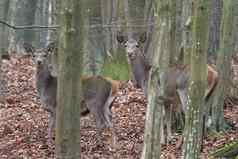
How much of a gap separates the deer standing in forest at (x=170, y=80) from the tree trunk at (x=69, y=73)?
466 cm

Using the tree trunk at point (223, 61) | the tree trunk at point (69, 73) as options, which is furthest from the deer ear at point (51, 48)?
the tree trunk at point (69, 73)

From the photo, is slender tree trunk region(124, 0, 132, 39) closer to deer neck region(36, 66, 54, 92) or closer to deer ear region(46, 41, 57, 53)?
deer ear region(46, 41, 57, 53)

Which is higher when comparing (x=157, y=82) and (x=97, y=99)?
(x=157, y=82)

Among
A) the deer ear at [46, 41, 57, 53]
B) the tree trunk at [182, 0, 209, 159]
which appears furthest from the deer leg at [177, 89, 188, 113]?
the tree trunk at [182, 0, 209, 159]

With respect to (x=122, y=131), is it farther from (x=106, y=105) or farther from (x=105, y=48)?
(x=105, y=48)

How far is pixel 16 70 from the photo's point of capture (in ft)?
57.4

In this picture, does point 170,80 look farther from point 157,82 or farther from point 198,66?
point 198,66

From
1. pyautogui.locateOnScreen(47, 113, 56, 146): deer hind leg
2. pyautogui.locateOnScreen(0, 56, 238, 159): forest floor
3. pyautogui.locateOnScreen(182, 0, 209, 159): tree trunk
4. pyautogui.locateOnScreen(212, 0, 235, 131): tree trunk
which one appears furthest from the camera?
pyautogui.locateOnScreen(47, 113, 56, 146): deer hind leg

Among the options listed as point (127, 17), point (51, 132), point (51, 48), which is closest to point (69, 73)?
point (51, 132)

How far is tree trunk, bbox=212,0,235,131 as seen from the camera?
32.8 feet

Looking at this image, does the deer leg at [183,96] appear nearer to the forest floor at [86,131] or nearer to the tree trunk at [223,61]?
the tree trunk at [223,61]

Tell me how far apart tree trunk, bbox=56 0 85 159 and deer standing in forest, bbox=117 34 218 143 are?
4.66 meters

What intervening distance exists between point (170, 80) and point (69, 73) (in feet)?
18.5

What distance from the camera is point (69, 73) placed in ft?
16.9
